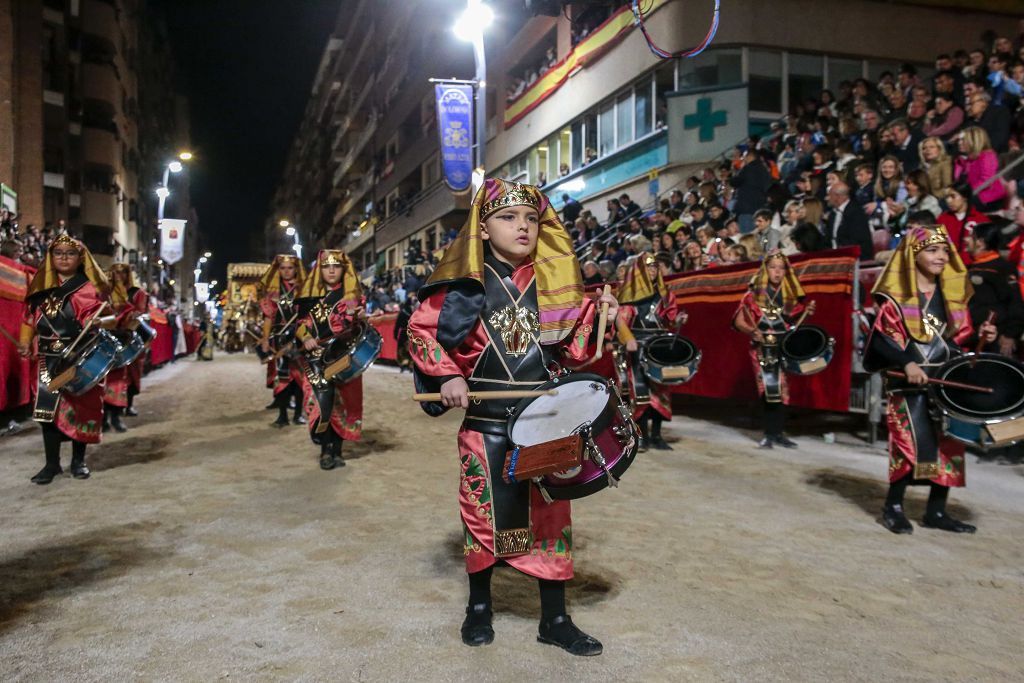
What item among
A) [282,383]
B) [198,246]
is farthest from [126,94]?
[198,246]

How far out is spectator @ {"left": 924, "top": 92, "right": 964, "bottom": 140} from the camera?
10164mm

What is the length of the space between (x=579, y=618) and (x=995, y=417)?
292 centimetres

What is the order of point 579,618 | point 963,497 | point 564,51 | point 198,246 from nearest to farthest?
1. point 579,618
2. point 963,497
3. point 564,51
4. point 198,246

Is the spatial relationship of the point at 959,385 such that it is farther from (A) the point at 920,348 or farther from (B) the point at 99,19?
(B) the point at 99,19

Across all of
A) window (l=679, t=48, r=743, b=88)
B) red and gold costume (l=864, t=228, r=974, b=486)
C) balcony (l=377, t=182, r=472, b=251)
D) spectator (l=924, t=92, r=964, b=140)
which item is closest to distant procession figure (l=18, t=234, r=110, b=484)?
red and gold costume (l=864, t=228, r=974, b=486)

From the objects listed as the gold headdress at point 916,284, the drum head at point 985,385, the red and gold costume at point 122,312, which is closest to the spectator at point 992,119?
the gold headdress at point 916,284

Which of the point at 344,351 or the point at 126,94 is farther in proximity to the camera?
the point at 126,94

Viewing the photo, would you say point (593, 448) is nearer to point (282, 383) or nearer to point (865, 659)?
point (865, 659)

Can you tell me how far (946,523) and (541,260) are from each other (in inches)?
142

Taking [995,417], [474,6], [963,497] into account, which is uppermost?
[474,6]

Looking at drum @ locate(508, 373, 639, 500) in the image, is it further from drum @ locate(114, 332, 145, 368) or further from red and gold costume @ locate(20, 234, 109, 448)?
drum @ locate(114, 332, 145, 368)

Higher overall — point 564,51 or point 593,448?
point 564,51

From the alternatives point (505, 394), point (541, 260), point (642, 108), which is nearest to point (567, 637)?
point (505, 394)

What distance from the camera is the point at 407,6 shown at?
43688mm
